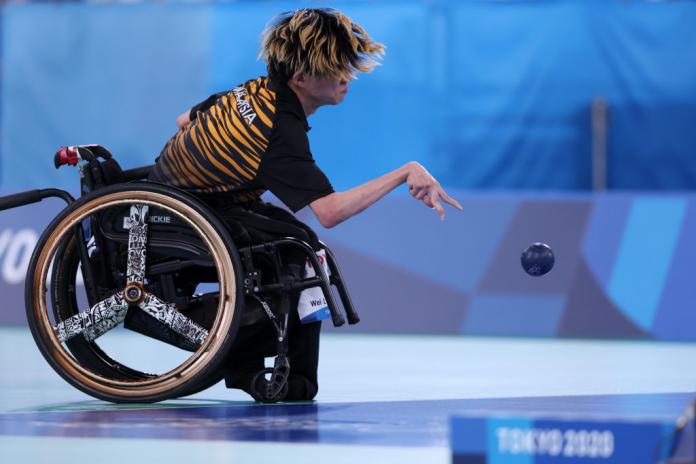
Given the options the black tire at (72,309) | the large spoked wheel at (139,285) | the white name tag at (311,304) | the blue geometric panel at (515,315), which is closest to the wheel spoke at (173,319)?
the large spoked wheel at (139,285)

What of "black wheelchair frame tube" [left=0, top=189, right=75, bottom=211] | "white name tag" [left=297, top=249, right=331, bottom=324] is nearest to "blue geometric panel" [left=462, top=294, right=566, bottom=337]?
"white name tag" [left=297, top=249, right=331, bottom=324]

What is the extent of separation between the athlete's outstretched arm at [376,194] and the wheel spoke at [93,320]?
76 centimetres

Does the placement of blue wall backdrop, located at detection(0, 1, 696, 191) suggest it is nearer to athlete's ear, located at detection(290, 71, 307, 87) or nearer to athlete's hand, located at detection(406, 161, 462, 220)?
athlete's ear, located at detection(290, 71, 307, 87)

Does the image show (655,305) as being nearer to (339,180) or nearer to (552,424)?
(339,180)

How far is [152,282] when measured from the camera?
Answer: 462 centimetres

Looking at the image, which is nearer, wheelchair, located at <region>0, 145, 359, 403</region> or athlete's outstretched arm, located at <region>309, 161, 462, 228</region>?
athlete's outstretched arm, located at <region>309, 161, 462, 228</region>

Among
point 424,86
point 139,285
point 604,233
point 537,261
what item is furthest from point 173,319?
point 424,86

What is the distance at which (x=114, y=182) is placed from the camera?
4738 millimetres

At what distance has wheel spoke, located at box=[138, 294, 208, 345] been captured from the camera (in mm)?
4512

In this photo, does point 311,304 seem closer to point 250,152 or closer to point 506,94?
point 250,152

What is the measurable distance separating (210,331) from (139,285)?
1.01ft

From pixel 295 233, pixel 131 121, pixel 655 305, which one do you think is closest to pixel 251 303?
pixel 295 233

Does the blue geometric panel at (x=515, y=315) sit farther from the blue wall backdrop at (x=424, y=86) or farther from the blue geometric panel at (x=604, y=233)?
the blue wall backdrop at (x=424, y=86)

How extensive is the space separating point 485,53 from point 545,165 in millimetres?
1058
